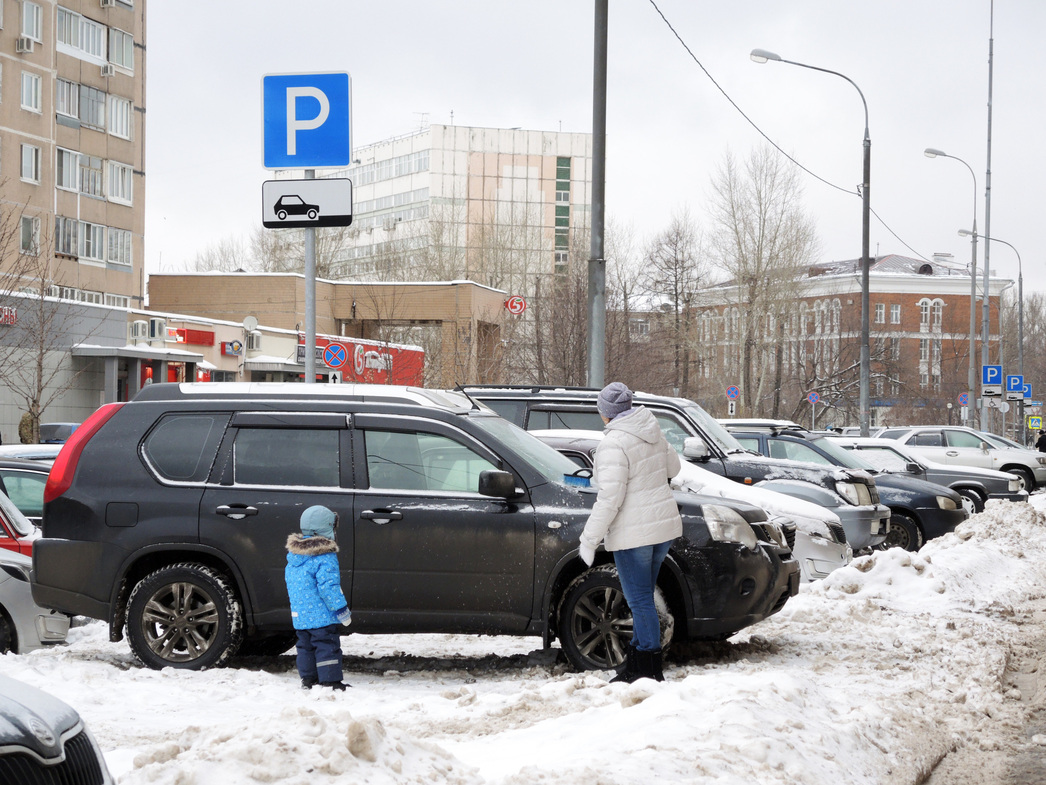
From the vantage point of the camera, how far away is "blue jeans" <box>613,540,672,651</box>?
22.0 ft

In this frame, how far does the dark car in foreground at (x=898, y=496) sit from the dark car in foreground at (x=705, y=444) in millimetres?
1583

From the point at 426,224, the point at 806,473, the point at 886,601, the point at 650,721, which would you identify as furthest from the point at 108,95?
the point at 426,224

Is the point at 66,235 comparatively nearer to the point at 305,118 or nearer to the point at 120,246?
the point at 120,246

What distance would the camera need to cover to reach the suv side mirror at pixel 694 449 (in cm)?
1176

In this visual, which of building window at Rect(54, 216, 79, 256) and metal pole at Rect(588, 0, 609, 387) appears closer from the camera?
metal pole at Rect(588, 0, 609, 387)

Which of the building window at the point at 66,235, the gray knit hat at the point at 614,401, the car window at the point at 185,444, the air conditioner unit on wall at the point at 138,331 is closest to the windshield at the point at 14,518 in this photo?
the car window at the point at 185,444

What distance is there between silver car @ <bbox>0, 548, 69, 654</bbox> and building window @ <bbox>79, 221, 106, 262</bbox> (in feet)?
127

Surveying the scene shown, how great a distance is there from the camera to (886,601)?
10.2m

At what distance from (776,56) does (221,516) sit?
70.1 feet

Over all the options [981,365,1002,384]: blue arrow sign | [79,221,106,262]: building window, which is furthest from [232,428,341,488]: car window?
[79,221,106,262]: building window

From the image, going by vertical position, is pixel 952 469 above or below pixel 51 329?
below

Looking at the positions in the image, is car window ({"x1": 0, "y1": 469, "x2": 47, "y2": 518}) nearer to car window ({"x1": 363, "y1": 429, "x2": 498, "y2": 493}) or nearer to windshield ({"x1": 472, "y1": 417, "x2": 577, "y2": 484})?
car window ({"x1": 363, "y1": 429, "x2": 498, "y2": 493})

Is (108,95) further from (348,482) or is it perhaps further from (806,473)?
(348,482)

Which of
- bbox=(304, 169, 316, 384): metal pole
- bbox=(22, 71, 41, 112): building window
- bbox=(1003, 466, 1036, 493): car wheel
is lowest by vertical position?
bbox=(1003, 466, 1036, 493): car wheel
